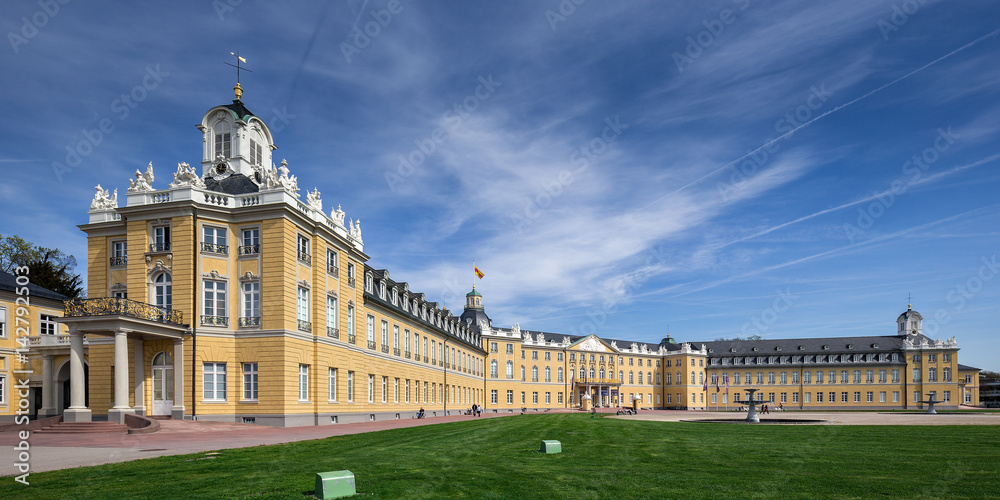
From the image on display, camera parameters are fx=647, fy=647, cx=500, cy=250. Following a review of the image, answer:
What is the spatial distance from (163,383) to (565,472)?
84.1ft

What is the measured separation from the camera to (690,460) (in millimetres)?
14750

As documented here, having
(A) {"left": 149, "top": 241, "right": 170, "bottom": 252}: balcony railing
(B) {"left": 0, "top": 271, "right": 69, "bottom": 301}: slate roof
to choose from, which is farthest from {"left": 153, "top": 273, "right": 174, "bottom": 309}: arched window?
(B) {"left": 0, "top": 271, "right": 69, "bottom": 301}: slate roof

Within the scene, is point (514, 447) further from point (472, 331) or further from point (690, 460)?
point (472, 331)

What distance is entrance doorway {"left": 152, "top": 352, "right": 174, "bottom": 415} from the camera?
102 feet

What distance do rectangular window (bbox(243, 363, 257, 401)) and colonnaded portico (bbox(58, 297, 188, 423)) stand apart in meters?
2.78

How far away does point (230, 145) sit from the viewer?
37438mm

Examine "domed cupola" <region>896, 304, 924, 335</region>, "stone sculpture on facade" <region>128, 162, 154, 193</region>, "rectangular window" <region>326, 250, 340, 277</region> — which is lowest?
"domed cupola" <region>896, 304, 924, 335</region>

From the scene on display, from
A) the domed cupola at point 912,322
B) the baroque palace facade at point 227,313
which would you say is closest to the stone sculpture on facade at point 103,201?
the baroque palace facade at point 227,313

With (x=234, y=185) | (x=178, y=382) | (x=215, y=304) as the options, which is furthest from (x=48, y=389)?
(x=234, y=185)

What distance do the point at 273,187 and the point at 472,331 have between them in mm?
58343

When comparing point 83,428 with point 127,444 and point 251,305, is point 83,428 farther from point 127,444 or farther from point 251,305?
point 251,305

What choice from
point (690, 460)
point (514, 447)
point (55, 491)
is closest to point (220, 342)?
point (514, 447)

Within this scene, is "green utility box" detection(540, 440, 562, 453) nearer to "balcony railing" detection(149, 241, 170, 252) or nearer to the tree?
"balcony railing" detection(149, 241, 170, 252)

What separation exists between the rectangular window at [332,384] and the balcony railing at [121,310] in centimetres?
846
